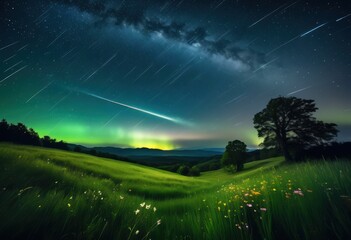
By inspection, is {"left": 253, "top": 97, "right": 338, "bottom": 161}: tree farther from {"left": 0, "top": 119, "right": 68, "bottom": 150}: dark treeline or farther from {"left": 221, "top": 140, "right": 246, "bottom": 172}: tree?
{"left": 0, "top": 119, "right": 68, "bottom": 150}: dark treeline

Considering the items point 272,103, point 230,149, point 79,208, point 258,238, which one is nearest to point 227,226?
point 258,238

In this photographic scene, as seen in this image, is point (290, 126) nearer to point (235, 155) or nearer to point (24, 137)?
point (235, 155)

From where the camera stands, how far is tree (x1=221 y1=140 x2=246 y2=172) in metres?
67.8

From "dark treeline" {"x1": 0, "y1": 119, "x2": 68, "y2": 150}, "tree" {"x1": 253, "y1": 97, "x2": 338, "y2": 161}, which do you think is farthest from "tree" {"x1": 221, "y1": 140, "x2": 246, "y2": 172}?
"dark treeline" {"x1": 0, "y1": 119, "x2": 68, "y2": 150}

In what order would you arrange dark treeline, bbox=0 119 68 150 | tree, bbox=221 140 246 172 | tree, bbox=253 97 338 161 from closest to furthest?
tree, bbox=253 97 338 161 → tree, bbox=221 140 246 172 → dark treeline, bbox=0 119 68 150

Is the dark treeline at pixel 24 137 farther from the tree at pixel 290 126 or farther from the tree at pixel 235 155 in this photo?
the tree at pixel 290 126

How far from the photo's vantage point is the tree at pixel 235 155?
222 feet

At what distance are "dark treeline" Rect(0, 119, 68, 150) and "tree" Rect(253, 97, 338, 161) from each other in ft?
265

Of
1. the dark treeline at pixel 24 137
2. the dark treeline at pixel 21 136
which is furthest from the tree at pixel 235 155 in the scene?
the dark treeline at pixel 21 136

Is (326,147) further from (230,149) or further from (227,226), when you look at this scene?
(230,149)

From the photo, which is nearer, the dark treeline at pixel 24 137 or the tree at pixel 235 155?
the tree at pixel 235 155

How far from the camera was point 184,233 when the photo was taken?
3137 millimetres

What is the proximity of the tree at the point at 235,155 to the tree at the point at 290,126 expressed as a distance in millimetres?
28460

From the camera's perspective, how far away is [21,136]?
263 ft
